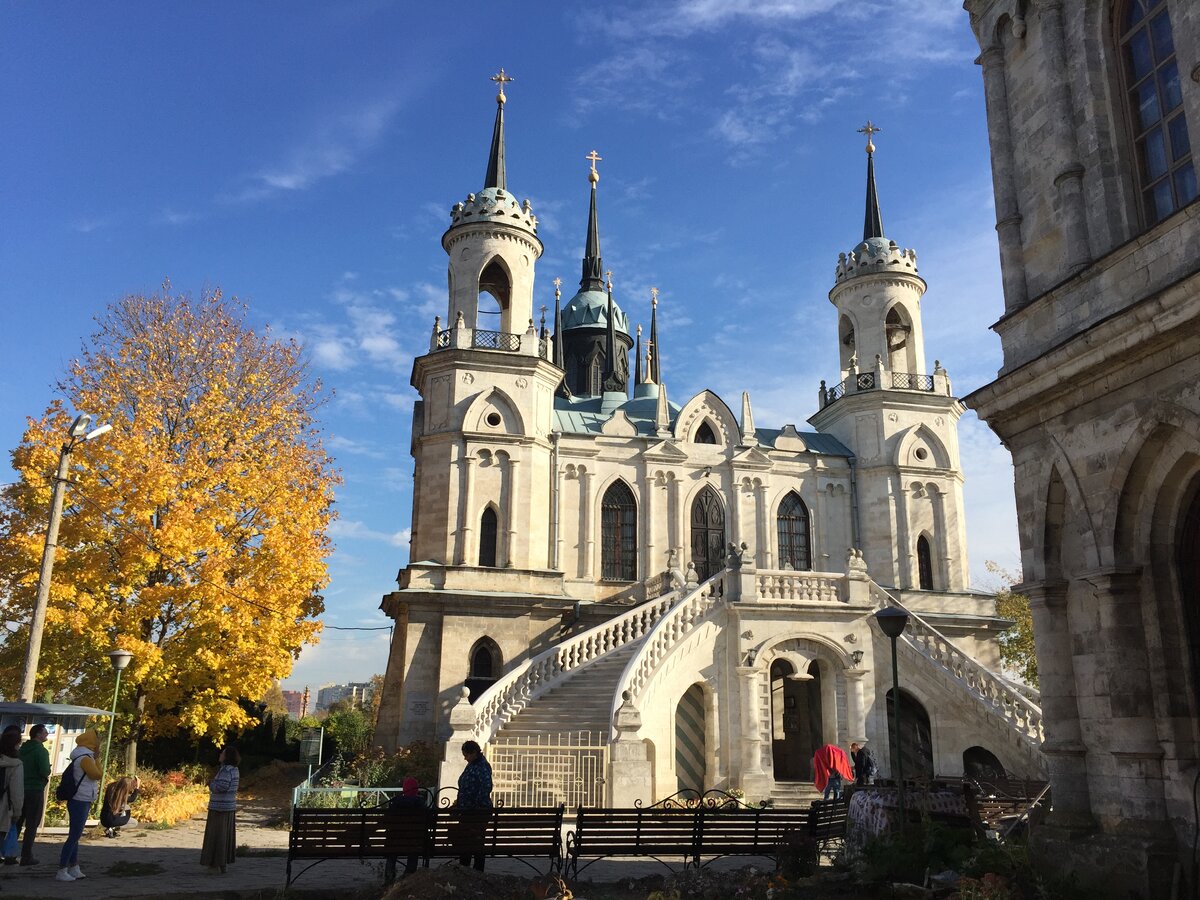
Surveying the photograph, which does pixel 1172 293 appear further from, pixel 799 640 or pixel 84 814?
pixel 799 640

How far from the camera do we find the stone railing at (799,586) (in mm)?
23328

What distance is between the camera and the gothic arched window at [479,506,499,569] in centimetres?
2723

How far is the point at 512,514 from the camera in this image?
27.2 metres

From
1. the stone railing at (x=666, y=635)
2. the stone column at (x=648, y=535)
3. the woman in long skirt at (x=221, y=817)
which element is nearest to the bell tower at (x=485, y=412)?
the stone column at (x=648, y=535)

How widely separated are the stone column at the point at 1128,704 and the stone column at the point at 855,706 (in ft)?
42.4

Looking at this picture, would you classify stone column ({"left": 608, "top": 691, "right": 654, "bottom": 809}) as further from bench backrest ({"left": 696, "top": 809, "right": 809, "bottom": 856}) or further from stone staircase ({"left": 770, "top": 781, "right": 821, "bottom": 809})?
bench backrest ({"left": 696, "top": 809, "right": 809, "bottom": 856})

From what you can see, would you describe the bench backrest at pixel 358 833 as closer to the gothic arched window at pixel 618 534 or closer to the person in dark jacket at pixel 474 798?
the person in dark jacket at pixel 474 798

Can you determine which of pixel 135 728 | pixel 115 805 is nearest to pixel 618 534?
pixel 135 728

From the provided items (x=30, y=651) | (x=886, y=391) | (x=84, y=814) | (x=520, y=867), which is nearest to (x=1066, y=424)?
(x=520, y=867)

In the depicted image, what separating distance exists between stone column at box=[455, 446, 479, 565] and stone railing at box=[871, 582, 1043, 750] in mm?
10688

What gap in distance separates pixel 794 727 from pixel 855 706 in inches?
162

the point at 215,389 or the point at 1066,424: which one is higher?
the point at 215,389

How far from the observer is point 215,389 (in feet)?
74.2

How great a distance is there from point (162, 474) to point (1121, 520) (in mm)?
17639
